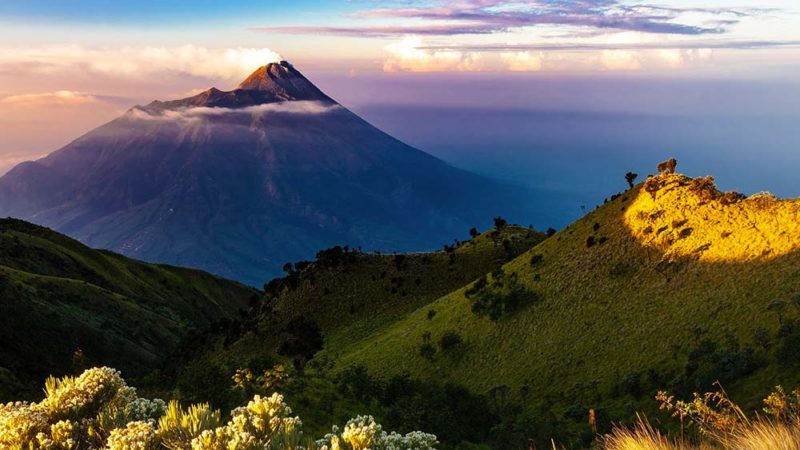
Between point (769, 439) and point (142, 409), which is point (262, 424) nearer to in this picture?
point (142, 409)

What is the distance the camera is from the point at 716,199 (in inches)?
2484

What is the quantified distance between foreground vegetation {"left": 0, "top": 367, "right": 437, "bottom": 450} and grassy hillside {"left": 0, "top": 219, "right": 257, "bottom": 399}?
57.0ft

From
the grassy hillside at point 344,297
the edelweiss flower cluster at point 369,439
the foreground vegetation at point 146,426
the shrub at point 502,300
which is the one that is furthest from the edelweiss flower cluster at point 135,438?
the grassy hillside at point 344,297

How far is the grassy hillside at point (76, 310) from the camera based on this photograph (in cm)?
6825

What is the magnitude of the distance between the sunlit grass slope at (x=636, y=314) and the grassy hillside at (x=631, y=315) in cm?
13

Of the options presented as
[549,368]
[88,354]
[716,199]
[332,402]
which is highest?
[716,199]

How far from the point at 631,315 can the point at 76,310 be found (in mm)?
75891

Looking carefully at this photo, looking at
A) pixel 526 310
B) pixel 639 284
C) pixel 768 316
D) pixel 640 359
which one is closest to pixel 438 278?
pixel 526 310

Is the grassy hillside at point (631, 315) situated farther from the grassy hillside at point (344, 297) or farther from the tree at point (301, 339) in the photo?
the grassy hillside at point (344, 297)

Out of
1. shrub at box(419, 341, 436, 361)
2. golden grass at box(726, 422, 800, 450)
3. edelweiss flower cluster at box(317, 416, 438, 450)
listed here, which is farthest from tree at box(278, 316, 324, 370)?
golden grass at box(726, 422, 800, 450)

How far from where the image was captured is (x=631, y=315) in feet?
187

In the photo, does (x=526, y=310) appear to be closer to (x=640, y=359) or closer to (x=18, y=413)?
(x=640, y=359)

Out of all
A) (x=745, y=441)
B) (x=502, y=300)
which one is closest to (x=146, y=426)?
(x=745, y=441)

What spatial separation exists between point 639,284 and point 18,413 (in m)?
56.2
